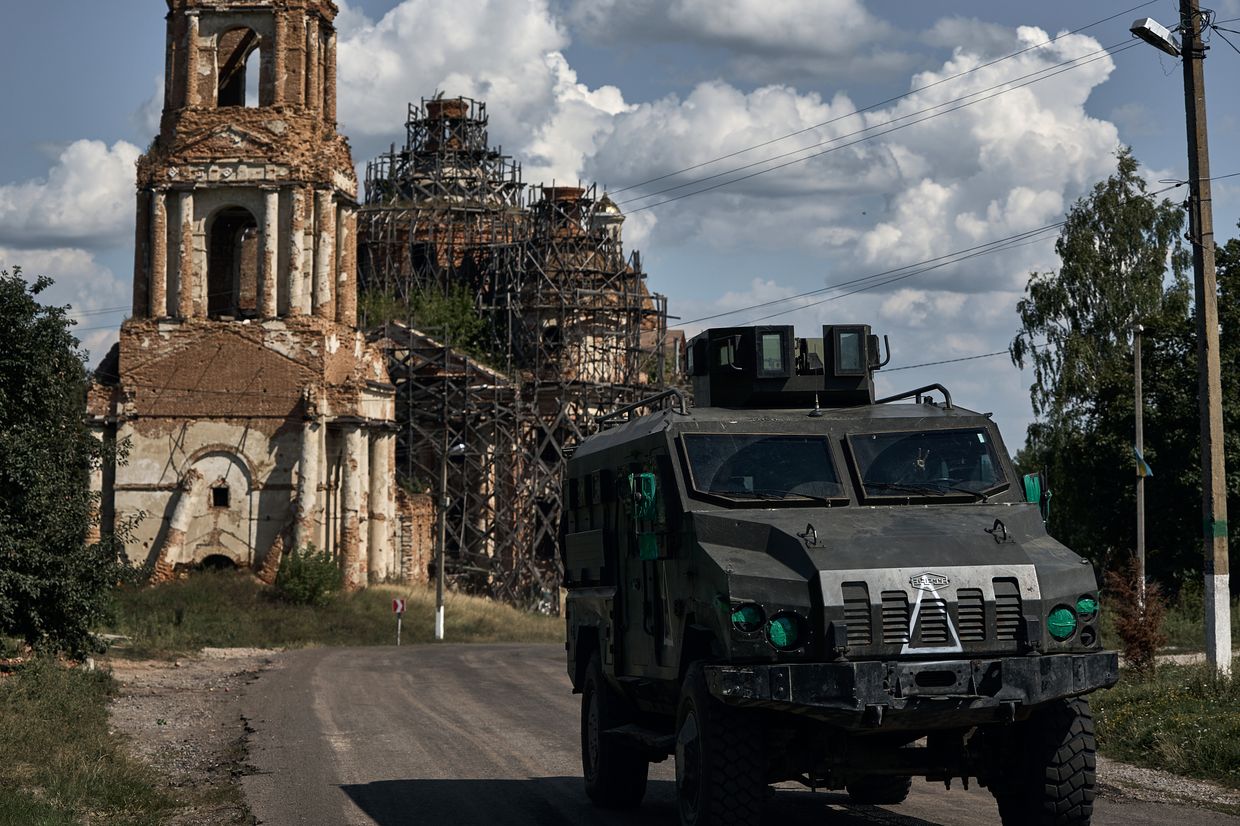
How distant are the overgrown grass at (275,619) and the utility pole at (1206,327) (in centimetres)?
2734

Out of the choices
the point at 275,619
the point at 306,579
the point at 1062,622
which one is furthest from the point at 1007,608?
the point at 306,579

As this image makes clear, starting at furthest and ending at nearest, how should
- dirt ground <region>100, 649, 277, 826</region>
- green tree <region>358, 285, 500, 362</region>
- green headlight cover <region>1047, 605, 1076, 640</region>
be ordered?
green tree <region>358, 285, 500, 362</region>, dirt ground <region>100, 649, 277, 826</region>, green headlight cover <region>1047, 605, 1076, 640</region>

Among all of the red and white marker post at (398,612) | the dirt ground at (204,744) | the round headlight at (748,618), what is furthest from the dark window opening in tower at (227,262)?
the round headlight at (748,618)

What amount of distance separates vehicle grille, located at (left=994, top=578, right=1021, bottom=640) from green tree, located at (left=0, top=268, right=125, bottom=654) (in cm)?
1629

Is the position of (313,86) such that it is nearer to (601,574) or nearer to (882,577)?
(601,574)

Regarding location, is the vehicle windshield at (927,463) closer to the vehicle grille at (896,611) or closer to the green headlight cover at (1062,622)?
Answer: the green headlight cover at (1062,622)

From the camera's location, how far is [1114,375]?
155 ft

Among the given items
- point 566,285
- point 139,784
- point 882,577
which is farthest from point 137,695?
point 566,285

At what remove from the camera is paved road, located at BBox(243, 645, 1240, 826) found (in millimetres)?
13219

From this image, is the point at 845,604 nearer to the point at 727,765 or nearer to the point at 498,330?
the point at 727,765

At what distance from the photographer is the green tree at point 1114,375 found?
45250 mm

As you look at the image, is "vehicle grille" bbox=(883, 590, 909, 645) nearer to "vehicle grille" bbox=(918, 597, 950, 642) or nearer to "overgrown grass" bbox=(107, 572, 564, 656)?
"vehicle grille" bbox=(918, 597, 950, 642)

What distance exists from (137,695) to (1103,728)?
1582cm

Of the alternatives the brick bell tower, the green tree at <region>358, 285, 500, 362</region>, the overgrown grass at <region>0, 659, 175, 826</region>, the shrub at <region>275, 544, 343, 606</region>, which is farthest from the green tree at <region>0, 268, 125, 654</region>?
the green tree at <region>358, 285, 500, 362</region>
